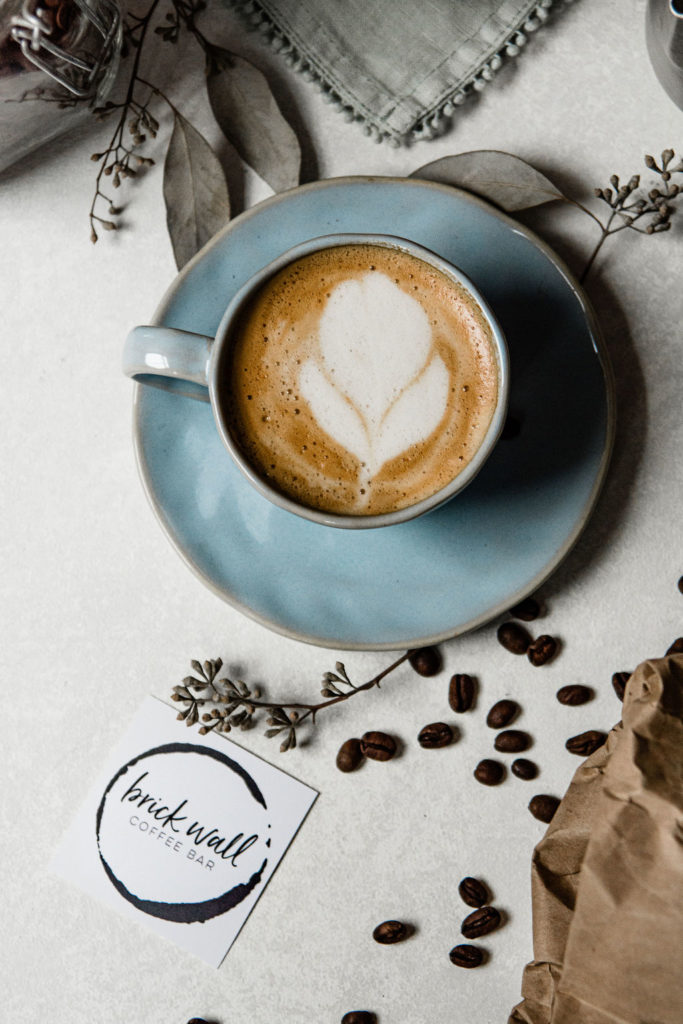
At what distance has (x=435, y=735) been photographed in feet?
2.91

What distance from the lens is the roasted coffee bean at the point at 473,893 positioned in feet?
2.87

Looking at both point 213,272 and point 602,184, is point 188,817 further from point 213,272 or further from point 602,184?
point 602,184

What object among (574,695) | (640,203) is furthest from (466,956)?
(640,203)

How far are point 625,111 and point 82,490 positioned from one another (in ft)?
2.27

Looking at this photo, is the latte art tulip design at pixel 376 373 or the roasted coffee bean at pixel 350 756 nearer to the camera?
the latte art tulip design at pixel 376 373

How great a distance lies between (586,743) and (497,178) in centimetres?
57

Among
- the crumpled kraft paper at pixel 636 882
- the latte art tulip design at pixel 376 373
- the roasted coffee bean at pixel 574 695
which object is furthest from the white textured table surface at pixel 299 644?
the latte art tulip design at pixel 376 373

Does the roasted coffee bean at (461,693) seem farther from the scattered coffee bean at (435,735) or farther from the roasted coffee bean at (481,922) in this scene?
the roasted coffee bean at (481,922)

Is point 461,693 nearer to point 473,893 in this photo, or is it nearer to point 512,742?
point 512,742

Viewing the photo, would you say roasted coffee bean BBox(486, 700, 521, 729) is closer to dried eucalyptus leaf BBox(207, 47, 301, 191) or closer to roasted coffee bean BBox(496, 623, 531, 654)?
roasted coffee bean BBox(496, 623, 531, 654)

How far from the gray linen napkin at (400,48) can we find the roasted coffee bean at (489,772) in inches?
25.4

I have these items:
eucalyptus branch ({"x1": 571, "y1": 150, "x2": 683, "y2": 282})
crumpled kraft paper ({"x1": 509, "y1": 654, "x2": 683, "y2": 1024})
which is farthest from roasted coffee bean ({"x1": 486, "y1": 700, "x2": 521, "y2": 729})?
eucalyptus branch ({"x1": 571, "y1": 150, "x2": 683, "y2": 282})

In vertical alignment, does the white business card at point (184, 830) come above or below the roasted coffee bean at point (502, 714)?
below

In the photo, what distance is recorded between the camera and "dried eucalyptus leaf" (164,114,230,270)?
0.90m
